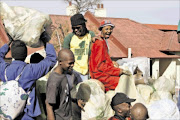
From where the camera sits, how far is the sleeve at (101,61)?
4234 mm

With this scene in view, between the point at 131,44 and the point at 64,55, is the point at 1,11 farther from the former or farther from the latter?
the point at 131,44

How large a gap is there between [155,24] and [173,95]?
17563 mm

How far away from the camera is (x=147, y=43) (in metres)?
18.5

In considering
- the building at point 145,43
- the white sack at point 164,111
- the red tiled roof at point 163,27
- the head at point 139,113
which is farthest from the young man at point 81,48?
the red tiled roof at point 163,27

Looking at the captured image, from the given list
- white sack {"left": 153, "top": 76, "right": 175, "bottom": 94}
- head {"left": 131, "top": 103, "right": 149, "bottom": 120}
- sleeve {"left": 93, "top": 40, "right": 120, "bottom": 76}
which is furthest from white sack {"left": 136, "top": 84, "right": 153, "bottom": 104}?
head {"left": 131, "top": 103, "right": 149, "bottom": 120}

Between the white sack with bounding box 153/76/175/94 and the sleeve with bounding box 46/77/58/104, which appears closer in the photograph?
the sleeve with bounding box 46/77/58/104

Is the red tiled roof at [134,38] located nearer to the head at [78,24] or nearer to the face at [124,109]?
Result: the head at [78,24]

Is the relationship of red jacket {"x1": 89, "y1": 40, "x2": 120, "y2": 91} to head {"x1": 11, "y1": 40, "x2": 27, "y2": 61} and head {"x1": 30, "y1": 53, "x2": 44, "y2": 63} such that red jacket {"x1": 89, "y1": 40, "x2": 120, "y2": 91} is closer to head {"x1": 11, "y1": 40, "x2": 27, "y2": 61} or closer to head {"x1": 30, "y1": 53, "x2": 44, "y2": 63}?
head {"x1": 30, "y1": 53, "x2": 44, "y2": 63}

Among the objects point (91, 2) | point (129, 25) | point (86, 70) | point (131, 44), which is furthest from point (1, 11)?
point (91, 2)

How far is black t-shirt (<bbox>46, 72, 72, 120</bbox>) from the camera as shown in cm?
313

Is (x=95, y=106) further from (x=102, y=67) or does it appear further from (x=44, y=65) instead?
(x=44, y=65)

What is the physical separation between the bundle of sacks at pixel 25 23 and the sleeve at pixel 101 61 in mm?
754

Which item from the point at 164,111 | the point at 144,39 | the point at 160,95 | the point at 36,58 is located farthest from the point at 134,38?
the point at 164,111

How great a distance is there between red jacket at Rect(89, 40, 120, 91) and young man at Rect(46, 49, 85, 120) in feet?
3.27
